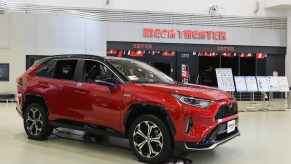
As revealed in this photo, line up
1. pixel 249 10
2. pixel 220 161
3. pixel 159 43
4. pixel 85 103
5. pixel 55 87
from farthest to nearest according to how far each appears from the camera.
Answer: pixel 249 10, pixel 159 43, pixel 55 87, pixel 85 103, pixel 220 161

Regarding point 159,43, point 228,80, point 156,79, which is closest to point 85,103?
point 156,79

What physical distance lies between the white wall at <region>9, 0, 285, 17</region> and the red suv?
1023cm

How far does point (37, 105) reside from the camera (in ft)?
17.3

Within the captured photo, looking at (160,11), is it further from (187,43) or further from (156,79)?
(156,79)

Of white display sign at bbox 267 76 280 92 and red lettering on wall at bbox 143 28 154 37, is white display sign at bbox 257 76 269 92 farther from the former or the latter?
red lettering on wall at bbox 143 28 154 37

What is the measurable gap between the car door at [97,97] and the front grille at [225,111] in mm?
1307

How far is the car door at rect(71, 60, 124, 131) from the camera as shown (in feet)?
14.1

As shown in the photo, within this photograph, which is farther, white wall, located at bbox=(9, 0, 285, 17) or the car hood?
white wall, located at bbox=(9, 0, 285, 17)

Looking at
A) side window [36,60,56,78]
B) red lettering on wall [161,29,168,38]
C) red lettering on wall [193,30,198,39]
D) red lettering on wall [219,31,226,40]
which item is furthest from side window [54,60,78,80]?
red lettering on wall [219,31,226,40]

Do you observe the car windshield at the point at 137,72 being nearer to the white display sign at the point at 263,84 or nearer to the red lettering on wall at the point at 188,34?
the white display sign at the point at 263,84

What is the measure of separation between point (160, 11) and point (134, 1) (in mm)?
1396

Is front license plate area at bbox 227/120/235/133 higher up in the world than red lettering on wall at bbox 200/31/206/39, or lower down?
lower down

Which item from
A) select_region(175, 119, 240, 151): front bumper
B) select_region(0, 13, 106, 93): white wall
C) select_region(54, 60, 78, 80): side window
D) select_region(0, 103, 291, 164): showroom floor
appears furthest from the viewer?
select_region(0, 13, 106, 93): white wall

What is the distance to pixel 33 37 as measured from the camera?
13195 millimetres
